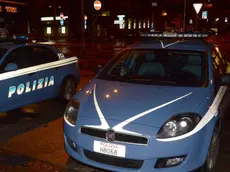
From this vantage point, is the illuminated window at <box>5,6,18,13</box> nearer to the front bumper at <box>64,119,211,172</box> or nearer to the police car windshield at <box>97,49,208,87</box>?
the police car windshield at <box>97,49,208,87</box>

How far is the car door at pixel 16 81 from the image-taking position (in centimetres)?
647

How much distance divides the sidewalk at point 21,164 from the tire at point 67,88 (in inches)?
124

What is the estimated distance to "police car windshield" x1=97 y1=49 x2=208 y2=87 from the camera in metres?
4.87

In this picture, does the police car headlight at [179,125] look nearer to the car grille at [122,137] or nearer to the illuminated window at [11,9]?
the car grille at [122,137]

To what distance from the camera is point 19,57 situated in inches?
278

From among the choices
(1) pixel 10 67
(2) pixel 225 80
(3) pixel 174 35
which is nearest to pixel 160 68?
(2) pixel 225 80

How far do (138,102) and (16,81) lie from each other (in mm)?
3269

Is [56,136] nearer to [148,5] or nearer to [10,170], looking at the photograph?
[10,170]

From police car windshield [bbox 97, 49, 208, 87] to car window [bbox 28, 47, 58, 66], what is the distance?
7.82 feet

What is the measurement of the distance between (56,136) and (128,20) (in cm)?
5152

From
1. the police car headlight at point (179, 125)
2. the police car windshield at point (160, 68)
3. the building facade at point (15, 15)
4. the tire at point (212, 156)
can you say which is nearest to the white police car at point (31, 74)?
the police car windshield at point (160, 68)

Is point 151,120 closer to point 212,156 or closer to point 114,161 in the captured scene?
point 114,161

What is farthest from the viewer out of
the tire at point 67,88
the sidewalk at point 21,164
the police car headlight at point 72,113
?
the tire at point 67,88

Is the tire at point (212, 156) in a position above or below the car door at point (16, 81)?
below
